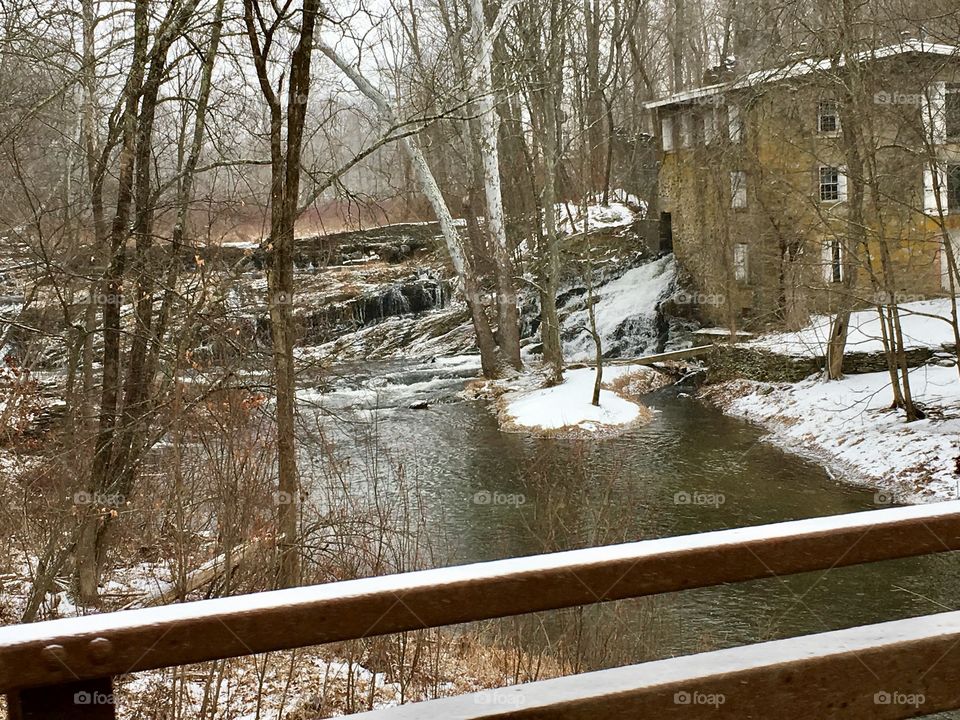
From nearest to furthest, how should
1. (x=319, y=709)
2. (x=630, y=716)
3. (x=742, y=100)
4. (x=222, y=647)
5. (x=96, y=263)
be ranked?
(x=222, y=647)
(x=630, y=716)
(x=319, y=709)
(x=96, y=263)
(x=742, y=100)

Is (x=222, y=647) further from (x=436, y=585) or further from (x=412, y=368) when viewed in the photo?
(x=412, y=368)

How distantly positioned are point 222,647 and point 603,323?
25.3m

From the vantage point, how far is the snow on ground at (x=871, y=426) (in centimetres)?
1400

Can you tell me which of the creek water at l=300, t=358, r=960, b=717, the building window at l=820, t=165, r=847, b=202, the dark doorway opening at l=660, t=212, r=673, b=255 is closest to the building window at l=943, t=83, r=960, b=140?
the building window at l=820, t=165, r=847, b=202

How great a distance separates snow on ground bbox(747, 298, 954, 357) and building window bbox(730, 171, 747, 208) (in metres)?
4.73

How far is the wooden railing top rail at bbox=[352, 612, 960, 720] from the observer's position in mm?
1705

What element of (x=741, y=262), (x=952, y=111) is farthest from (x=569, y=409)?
(x=741, y=262)

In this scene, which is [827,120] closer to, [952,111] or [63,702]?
[952,111]

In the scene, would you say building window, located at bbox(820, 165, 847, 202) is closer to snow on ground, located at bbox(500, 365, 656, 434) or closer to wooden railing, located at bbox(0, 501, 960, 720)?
snow on ground, located at bbox(500, 365, 656, 434)

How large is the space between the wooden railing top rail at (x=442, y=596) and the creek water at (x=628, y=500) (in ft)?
15.1

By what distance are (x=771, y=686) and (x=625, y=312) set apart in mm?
25082

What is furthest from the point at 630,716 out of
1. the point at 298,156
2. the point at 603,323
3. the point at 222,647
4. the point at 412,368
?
the point at 603,323

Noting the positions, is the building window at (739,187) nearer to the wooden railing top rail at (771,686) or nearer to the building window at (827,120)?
the building window at (827,120)

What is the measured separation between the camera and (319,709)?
215 inches
